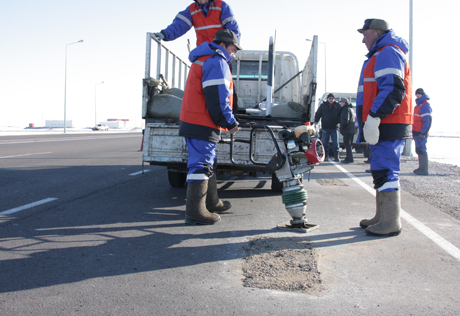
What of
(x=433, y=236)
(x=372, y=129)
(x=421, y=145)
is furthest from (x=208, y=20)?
(x=421, y=145)

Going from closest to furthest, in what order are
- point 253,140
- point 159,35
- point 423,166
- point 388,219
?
point 388,219
point 253,140
point 159,35
point 423,166

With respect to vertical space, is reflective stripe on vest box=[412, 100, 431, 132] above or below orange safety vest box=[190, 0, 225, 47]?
below

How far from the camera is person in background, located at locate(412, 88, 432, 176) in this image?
9.83 m

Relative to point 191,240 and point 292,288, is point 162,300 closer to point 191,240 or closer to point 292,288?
point 292,288

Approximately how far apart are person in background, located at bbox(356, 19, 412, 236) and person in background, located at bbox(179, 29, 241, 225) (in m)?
1.43

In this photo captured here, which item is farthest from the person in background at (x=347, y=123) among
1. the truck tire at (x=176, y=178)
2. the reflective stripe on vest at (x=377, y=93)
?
the reflective stripe on vest at (x=377, y=93)

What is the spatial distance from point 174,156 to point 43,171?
4.25 m

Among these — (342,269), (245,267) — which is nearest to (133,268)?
(245,267)

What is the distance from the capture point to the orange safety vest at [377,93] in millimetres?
4285

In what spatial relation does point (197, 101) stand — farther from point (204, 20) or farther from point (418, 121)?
point (418, 121)

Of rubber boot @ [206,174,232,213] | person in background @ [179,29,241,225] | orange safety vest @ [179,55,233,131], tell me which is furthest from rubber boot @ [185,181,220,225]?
orange safety vest @ [179,55,233,131]

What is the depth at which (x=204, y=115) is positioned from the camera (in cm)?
448

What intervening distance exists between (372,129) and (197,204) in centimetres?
197

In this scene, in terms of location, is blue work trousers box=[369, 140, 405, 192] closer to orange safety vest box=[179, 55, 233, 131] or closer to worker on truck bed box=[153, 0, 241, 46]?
orange safety vest box=[179, 55, 233, 131]
